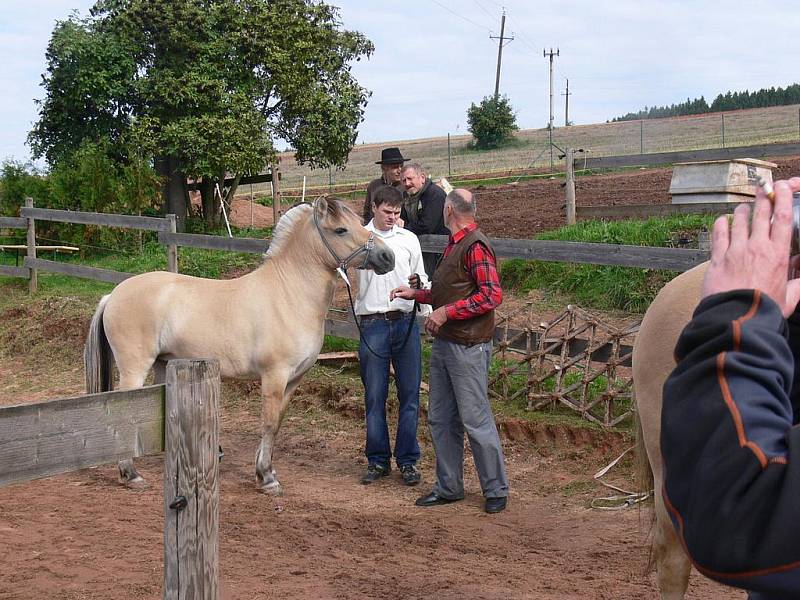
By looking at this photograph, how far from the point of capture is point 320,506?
6.05 metres

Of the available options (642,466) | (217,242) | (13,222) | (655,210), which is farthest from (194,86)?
(642,466)

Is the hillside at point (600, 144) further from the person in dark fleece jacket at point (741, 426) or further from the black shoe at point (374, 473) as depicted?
the person in dark fleece jacket at point (741, 426)

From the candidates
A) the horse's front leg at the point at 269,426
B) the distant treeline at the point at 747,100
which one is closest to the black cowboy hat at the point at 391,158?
the horse's front leg at the point at 269,426

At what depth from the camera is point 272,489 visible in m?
6.27

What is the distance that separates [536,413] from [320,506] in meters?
2.24

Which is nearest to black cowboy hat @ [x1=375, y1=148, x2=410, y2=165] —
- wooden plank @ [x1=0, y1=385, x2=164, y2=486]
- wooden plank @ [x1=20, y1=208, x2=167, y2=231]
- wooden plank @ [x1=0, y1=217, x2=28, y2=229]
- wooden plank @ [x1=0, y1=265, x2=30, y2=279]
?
wooden plank @ [x1=20, y1=208, x2=167, y2=231]

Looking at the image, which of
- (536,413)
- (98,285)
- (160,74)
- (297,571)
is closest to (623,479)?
(536,413)

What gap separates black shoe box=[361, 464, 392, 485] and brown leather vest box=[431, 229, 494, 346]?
144cm

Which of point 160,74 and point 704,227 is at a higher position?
point 160,74

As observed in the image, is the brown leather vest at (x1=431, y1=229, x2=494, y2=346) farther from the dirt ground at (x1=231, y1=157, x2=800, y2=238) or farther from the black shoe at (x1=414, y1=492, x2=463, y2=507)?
the dirt ground at (x1=231, y1=157, x2=800, y2=238)

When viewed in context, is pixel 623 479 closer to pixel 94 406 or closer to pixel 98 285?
pixel 94 406

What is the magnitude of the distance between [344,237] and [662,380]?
3356 millimetres

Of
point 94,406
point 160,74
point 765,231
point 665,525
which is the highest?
point 160,74

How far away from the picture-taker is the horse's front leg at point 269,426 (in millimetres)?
6297
